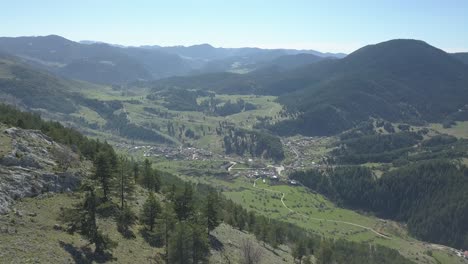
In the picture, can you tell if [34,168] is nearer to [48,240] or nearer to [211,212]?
[48,240]

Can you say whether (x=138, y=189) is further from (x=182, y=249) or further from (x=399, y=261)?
(x=399, y=261)

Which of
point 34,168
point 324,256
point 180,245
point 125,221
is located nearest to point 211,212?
point 125,221

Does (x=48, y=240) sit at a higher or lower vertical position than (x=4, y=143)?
lower

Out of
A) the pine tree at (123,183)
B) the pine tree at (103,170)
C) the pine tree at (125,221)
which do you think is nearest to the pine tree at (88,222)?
the pine tree at (103,170)

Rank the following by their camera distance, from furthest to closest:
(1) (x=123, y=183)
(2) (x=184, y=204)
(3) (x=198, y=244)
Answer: (2) (x=184, y=204) → (1) (x=123, y=183) → (3) (x=198, y=244)

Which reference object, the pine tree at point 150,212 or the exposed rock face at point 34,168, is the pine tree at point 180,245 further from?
the exposed rock face at point 34,168

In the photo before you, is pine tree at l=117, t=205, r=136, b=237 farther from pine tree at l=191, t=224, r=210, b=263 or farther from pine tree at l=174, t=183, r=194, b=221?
pine tree at l=191, t=224, r=210, b=263
